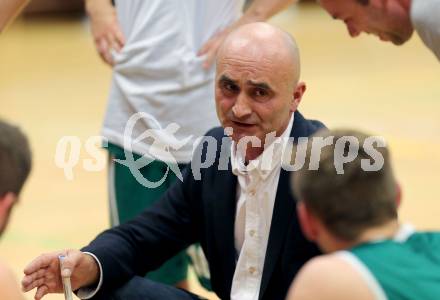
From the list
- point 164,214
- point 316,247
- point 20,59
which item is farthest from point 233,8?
point 20,59

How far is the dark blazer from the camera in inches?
130

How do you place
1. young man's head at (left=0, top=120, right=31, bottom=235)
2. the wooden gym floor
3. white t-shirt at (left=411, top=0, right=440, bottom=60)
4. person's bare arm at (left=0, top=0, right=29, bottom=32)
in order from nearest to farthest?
young man's head at (left=0, top=120, right=31, bottom=235) → white t-shirt at (left=411, top=0, right=440, bottom=60) → person's bare arm at (left=0, top=0, right=29, bottom=32) → the wooden gym floor

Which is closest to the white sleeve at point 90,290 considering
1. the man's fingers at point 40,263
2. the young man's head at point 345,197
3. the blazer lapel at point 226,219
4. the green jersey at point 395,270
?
the man's fingers at point 40,263

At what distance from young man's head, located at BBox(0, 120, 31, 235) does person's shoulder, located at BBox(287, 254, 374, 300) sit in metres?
0.84

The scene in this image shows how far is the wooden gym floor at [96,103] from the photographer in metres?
5.86

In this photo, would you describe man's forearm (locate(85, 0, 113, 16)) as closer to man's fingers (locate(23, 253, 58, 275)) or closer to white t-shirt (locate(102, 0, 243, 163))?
white t-shirt (locate(102, 0, 243, 163))

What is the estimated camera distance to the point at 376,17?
3225mm

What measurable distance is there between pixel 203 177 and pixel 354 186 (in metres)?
1.20

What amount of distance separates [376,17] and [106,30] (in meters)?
1.43

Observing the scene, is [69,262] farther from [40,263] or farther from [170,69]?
[170,69]

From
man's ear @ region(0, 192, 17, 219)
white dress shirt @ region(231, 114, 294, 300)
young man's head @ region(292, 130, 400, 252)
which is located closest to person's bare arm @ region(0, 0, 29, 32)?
white dress shirt @ region(231, 114, 294, 300)

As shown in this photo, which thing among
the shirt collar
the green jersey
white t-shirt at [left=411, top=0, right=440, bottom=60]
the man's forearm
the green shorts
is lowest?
the green shorts

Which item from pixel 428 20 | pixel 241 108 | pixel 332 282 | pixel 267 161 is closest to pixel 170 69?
pixel 241 108

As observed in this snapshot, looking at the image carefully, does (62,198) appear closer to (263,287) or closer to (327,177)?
(263,287)
